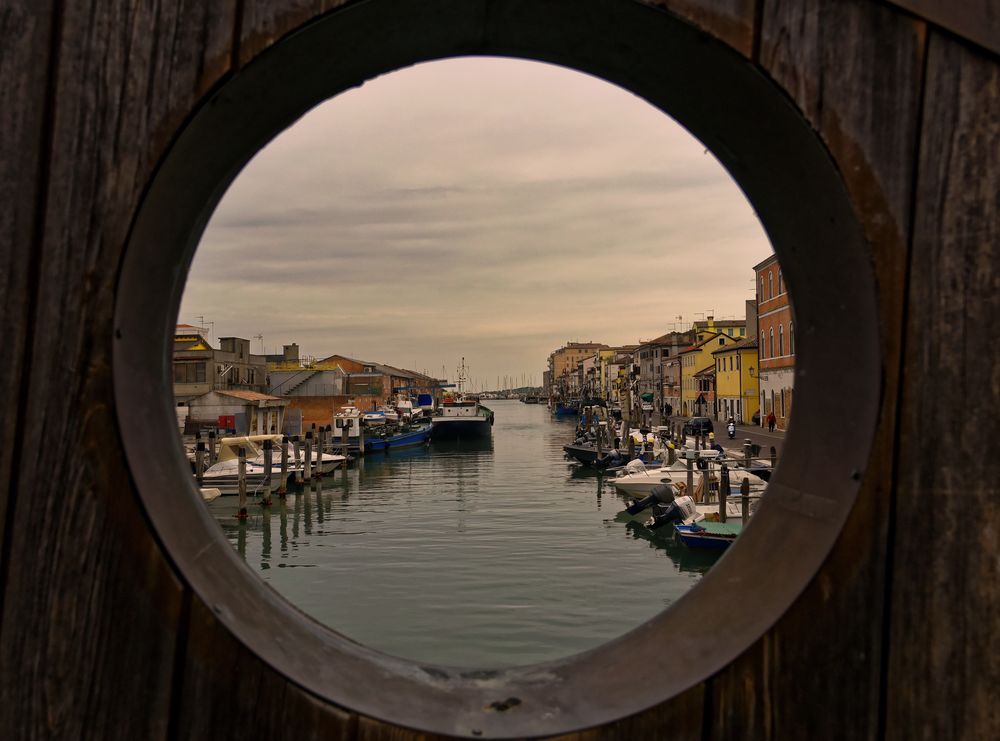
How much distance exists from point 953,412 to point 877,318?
0.57ft

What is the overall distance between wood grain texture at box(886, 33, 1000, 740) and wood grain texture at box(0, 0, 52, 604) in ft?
4.17

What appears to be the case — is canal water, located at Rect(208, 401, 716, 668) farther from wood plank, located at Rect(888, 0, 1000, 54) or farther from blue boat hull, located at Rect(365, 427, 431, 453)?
blue boat hull, located at Rect(365, 427, 431, 453)

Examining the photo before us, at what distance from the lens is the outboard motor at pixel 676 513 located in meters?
17.1

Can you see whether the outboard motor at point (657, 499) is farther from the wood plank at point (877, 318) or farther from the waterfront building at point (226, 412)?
the waterfront building at point (226, 412)

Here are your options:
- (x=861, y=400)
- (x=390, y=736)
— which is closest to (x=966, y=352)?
(x=861, y=400)

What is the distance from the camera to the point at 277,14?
3.51 feet

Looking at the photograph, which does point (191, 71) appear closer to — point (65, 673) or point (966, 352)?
point (65, 673)

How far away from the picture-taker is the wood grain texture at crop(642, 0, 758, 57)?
1.08m

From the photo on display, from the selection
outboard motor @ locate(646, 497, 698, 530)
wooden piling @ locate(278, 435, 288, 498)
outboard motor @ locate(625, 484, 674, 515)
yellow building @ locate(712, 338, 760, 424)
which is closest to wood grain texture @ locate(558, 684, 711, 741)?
outboard motor @ locate(646, 497, 698, 530)

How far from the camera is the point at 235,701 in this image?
3.49ft

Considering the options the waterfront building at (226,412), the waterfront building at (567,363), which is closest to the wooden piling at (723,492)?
the waterfront building at (226,412)

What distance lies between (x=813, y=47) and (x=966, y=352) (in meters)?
0.50

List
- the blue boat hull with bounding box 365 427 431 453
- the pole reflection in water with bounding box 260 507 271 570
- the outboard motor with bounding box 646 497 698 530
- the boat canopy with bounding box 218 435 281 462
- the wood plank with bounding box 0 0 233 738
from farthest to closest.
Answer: the blue boat hull with bounding box 365 427 431 453
the boat canopy with bounding box 218 435 281 462
the outboard motor with bounding box 646 497 698 530
the pole reflection in water with bounding box 260 507 271 570
the wood plank with bounding box 0 0 233 738

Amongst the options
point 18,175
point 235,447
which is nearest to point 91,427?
point 18,175
